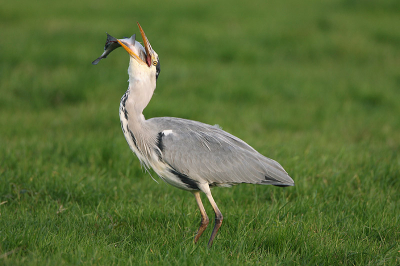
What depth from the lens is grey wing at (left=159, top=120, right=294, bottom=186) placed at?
390 centimetres

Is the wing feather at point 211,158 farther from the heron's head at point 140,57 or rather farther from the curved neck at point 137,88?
the heron's head at point 140,57

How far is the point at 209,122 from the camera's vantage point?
7.56m

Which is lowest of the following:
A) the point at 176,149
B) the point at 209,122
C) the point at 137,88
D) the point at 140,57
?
the point at 209,122

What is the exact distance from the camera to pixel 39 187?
480cm

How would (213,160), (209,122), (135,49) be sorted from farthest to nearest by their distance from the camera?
(209,122), (213,160), (135,49)

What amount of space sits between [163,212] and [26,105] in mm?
5116

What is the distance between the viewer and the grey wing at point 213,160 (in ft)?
12.8

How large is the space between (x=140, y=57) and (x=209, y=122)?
3.77 metres

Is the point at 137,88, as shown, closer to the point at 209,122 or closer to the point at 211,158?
the point at 211,158

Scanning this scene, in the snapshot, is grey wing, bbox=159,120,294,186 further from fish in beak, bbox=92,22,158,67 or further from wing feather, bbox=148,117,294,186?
fish in beak, bbox=92,22,158,67

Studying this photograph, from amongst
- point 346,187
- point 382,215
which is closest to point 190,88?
point 346,187

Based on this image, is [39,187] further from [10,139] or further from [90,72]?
[90,72]

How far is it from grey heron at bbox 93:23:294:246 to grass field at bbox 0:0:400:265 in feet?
1.52

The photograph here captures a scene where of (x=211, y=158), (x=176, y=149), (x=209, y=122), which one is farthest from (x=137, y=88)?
(x=209, y=122)
